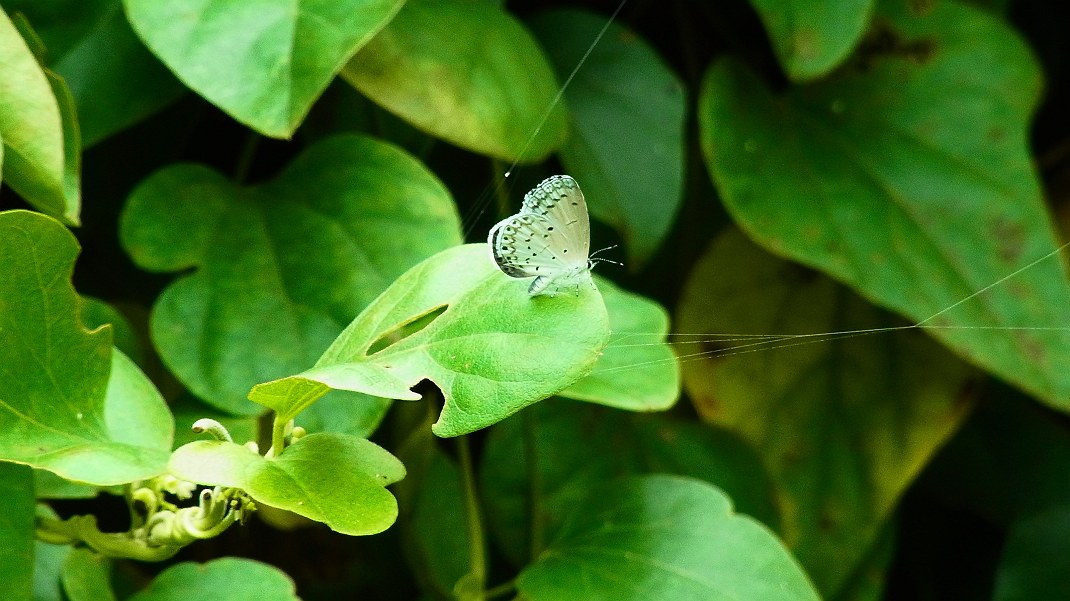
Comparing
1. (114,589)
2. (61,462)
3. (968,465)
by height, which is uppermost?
(61,462)

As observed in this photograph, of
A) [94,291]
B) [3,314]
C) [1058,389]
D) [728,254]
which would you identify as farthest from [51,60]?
[1058,389]

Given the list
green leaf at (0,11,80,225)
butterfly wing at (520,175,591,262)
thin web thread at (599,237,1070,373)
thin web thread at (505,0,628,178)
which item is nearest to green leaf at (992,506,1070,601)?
thin web thread at (599,237,1070,373)

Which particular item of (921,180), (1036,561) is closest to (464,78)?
(921,180)

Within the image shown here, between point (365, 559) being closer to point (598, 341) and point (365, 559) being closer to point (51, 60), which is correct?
point (51, 60)

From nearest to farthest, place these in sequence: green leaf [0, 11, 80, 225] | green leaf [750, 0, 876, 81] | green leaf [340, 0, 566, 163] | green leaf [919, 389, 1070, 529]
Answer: green leaf [0, 11, 80, 225], green leaf [340, 0, 566, 163], green leaf [750, 0, 876, 81], green leaf [919, 389, 1070, 529]

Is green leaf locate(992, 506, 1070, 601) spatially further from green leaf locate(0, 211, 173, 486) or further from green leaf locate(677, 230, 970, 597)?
green leaf locate(0, 211, 173, 486)

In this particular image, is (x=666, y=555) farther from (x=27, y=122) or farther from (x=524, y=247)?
(x=27, y=122)
